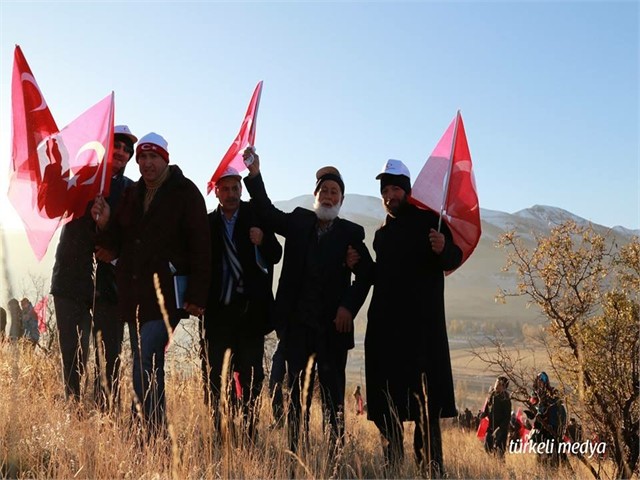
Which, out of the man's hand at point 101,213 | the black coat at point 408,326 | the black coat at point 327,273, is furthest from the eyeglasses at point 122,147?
the black coat at point 408,326

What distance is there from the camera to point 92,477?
3684 millimetres

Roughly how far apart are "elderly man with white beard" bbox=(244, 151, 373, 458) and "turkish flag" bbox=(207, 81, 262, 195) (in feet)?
2.40

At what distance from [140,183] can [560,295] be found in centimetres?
1119

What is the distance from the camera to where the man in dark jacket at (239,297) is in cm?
532

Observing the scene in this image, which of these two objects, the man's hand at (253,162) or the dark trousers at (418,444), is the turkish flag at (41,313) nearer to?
the man's hand at (253,162)

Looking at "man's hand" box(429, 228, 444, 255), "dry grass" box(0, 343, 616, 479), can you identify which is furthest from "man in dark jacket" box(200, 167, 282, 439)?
"man's hand" box(429, 228, 444, 255)

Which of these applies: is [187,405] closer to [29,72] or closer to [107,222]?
[107,222]

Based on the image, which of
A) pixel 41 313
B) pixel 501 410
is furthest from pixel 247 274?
pixel 501 410

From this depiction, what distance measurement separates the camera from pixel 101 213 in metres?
5.26

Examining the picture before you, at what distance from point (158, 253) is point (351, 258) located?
4.41 ft

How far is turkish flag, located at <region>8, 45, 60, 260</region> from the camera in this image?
5.46 meters

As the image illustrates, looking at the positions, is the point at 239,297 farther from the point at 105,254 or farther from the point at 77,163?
the point at 77,163

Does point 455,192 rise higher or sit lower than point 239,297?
higher

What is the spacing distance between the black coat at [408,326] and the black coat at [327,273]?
0.15 m
